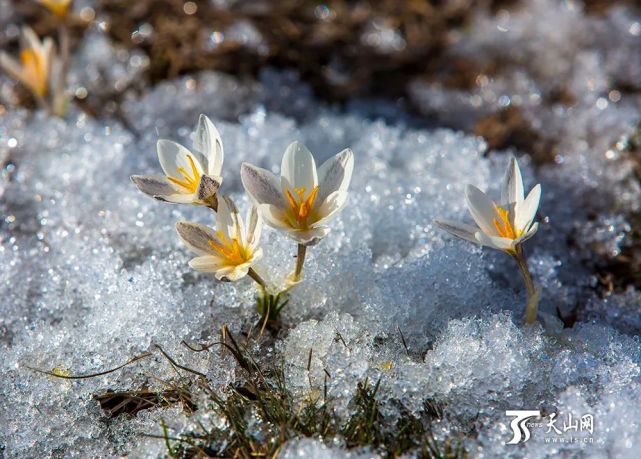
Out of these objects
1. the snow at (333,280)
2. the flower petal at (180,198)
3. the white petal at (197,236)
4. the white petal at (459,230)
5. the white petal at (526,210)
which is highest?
the white petal at (526,210)

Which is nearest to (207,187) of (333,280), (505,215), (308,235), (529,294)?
(308,235)

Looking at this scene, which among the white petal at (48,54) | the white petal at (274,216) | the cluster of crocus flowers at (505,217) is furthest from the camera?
the white petal at (48,54)

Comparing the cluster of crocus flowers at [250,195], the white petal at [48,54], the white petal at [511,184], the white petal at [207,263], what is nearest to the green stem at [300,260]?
the cluster of crocus flowers at [250,195]

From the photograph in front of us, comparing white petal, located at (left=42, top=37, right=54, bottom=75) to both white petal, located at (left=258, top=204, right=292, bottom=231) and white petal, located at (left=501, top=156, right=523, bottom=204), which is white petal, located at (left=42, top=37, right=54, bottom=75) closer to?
white petal, located at (left=258, top=204, right=292, bottom=231)

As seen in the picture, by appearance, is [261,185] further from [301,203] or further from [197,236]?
[197,236]

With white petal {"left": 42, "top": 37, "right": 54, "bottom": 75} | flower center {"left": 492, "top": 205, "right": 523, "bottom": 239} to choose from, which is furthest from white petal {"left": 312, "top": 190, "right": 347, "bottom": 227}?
white petal {"left": 42, "top": 37, "right": 54, "bottom": 75}

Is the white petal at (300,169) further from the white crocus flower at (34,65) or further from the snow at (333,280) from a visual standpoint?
Result: the white crocus flower at (34,65)
